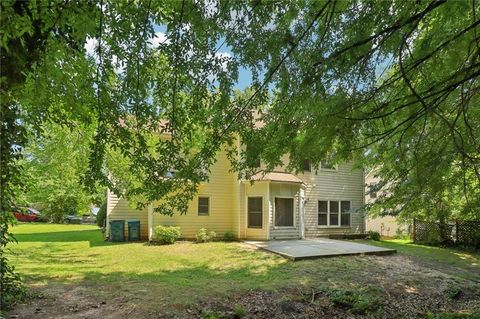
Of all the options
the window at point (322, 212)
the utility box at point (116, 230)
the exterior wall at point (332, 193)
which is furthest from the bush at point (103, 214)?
the window at point (322, 212)

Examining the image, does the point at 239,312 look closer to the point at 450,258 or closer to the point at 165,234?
the point at 165,234

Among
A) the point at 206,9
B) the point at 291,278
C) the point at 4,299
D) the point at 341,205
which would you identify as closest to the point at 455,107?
the point at 206,9

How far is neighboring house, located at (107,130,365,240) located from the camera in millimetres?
16438

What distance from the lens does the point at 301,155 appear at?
6125mm

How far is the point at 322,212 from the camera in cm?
1905

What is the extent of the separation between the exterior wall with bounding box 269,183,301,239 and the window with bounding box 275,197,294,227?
186 mm

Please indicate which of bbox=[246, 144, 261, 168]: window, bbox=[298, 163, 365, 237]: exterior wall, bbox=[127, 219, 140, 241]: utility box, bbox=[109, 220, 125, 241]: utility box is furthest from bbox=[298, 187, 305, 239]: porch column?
bbox=[246, 144, 261, 168]: window

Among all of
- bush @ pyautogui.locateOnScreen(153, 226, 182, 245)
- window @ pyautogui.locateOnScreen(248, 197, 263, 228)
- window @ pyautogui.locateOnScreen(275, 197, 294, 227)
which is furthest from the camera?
window @ pyautogui.locateOnScreen(275, 197, 294, 227)

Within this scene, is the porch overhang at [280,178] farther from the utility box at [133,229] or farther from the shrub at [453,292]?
the shrub at [453,292]

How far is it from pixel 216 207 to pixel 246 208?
57.0 inches

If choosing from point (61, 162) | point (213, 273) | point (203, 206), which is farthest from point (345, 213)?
point (61, 162)

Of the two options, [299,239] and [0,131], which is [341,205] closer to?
[299,239]

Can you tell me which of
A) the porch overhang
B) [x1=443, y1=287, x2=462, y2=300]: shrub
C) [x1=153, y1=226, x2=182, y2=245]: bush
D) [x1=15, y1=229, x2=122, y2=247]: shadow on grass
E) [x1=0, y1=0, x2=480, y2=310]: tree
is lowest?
[x1=15, y1=229, x2=122, y2=247]: shadow on grass

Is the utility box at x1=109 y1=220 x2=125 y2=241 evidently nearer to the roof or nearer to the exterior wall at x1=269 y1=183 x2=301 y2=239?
the roof
